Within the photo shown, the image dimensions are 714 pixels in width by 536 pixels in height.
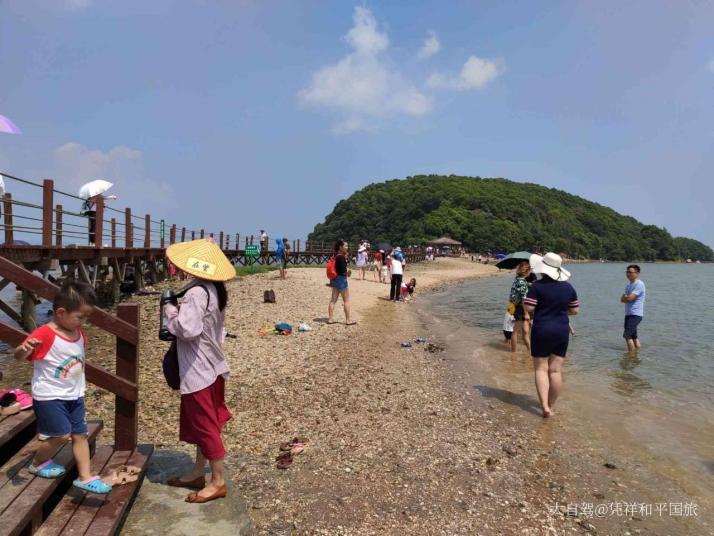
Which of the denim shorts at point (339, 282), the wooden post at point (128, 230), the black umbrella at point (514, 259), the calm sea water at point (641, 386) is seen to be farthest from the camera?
the wooden post at point (128, 230)

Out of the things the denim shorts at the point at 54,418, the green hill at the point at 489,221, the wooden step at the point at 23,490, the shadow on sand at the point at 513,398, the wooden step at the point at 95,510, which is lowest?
the shadow on sand at the point at 513,398

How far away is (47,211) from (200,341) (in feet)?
32.2

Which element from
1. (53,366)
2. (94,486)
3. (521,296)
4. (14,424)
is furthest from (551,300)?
(14,424)

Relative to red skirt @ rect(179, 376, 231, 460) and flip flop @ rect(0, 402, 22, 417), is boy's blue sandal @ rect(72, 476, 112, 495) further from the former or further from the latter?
flip flop @ rect(0, 402, 22, 417)

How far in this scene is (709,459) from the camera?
494 centimetres

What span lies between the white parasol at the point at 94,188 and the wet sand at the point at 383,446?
24.4ft

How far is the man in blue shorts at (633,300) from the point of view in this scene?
9438 millimetres

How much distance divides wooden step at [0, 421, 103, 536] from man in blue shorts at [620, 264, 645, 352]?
9481mm

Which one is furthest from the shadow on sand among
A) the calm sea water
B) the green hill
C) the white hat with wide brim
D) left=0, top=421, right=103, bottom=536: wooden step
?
the green hill

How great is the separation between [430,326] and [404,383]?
21.4 ft

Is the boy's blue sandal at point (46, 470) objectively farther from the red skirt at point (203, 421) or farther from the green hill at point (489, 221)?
the green hill at point (489, 221)

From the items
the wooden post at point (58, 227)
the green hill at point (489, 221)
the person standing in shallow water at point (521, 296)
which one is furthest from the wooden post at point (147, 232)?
the green hill at point (489, 221)

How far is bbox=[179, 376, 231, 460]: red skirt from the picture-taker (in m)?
3.24

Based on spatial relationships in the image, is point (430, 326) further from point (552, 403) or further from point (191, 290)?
point (191, 290)
